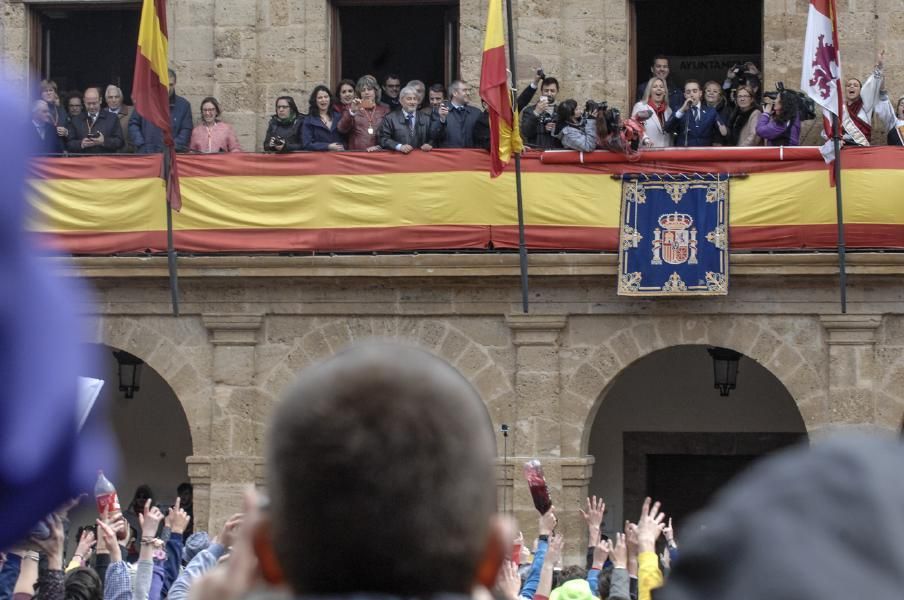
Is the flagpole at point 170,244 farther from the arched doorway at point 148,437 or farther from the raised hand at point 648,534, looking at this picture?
the raised hand at point 648,534

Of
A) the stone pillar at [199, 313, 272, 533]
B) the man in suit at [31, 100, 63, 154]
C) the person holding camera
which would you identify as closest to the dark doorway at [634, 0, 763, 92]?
the person holding camera

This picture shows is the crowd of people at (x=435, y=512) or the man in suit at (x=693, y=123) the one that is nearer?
the crowd of people at (x=435, y=512)

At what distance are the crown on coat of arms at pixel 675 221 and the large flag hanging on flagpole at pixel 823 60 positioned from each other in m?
1.56

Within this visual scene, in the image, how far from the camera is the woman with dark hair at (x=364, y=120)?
16.2m

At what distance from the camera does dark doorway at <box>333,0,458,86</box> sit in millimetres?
18109

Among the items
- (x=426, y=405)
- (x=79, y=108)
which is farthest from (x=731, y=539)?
(x=79, y=108)

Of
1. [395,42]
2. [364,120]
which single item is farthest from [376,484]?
[395,42]

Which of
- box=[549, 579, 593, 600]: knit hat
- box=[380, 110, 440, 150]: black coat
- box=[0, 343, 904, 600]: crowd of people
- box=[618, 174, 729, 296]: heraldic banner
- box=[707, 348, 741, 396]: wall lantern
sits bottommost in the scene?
box=[549, 579, 593, 600]: knit hat

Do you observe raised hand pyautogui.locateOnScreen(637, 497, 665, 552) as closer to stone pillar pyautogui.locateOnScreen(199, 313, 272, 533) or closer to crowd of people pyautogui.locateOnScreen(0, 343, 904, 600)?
crowd of people pyautogui.locateOnScreen(0, 343, 904, 600)

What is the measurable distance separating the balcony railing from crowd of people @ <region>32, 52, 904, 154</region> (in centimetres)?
28

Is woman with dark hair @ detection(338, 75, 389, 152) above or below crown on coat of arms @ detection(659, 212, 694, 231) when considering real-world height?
above

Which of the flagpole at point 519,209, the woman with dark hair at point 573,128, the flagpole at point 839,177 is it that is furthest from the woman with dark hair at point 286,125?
the flagpole at point 839,177

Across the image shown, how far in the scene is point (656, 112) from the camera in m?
15.9

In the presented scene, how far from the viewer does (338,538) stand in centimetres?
163
